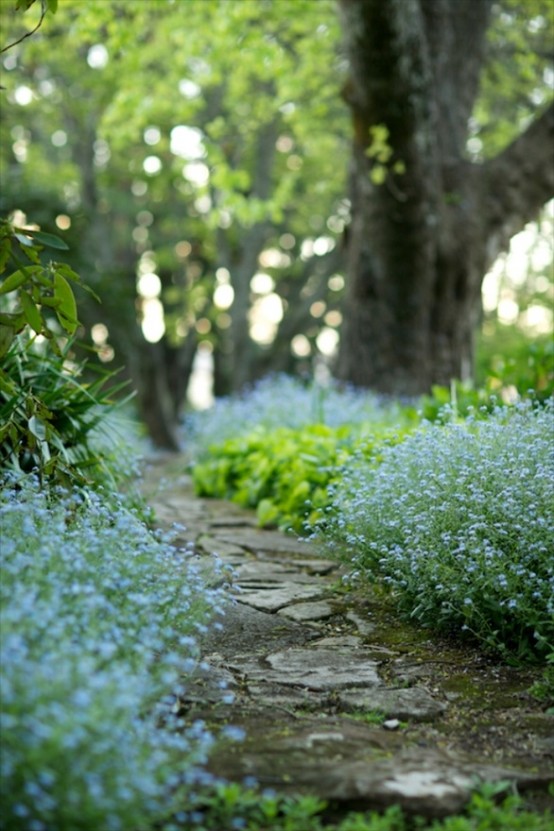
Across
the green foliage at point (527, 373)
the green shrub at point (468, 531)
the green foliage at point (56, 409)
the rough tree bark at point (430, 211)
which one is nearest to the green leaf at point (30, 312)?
the green foliage at point (56, 409)

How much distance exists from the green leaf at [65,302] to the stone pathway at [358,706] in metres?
1.18

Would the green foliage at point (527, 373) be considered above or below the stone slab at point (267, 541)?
above

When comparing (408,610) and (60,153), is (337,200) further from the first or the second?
(408,610)

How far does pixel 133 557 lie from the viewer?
→ 10.1 ft

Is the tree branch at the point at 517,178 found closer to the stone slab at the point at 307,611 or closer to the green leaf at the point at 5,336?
the stone slab at the point at 307,611

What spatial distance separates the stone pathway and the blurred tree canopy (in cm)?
251

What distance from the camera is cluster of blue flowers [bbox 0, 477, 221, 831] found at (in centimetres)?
187

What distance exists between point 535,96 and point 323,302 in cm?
806

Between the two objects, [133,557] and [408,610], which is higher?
[133,557]

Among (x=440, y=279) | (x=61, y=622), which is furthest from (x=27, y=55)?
(x=61, y=622)

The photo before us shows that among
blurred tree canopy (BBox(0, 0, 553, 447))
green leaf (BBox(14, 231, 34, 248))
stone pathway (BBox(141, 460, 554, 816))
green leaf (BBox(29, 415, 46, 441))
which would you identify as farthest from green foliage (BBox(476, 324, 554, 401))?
green leaf (BBox(14, 231, 34, 248))

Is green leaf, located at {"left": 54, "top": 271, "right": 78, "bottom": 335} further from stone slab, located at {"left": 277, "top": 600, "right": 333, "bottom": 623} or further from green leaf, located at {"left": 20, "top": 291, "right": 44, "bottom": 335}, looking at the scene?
stone slab, located at {"left": 277, "top": 600, "right": 333, "bottom": 623}

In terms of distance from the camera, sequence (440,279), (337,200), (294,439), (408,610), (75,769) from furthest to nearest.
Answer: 1. (337,200)
2. (440,279)
3. (294,439)
4. (408,610)
5. (75,769)

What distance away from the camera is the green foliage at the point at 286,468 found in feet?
17.4
